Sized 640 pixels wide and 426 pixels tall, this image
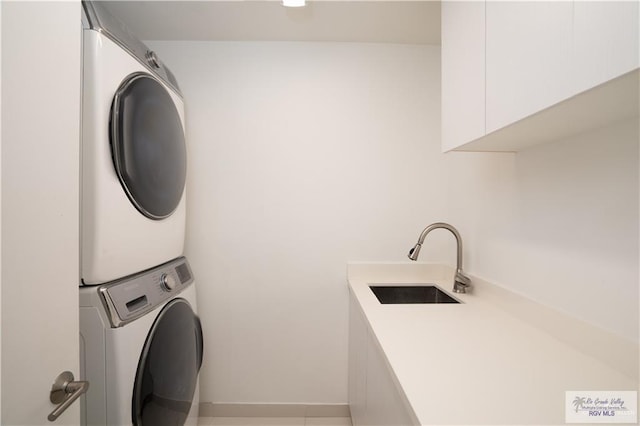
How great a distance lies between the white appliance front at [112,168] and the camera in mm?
1002

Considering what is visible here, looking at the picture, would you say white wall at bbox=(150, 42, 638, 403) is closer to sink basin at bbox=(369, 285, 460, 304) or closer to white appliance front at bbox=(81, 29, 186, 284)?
sink basin at bbox=(369, 285, 460, 304)

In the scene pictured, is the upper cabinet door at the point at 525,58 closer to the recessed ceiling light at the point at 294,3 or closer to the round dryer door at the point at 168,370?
the recessed ceiling light at the point at 294,3

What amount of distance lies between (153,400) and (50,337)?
0.66 metres

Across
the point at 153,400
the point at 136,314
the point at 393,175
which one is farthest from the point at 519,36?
the point at 153,400

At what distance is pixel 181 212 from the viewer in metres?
1.56

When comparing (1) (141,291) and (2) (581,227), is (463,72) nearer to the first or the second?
(2) (581,227)

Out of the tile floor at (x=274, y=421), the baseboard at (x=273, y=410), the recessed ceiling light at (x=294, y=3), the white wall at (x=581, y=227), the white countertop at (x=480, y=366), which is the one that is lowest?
the tile floor at (x=274, y=421)

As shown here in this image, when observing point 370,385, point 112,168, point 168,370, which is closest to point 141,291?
point 168,370

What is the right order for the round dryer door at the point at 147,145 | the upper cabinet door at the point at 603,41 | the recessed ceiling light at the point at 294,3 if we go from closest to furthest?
the upper cabinet door at the point at 603,41
the round dryer door at the point at 147,145
the recessed ceiling light at the point at 294,3

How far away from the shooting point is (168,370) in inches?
A: 50.0

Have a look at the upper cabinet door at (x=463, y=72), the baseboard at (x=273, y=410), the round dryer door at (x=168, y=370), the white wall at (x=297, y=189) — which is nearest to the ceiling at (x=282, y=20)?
the white wall at (x=297, y=189)

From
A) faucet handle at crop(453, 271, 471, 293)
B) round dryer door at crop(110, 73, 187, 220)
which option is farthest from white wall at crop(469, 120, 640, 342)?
round dryer door at crop(110, 73, 187, 220)

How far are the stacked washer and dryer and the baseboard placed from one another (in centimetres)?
53

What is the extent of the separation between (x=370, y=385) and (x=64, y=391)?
100cm
